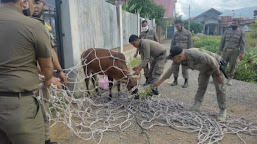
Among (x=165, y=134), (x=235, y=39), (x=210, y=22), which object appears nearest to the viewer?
(x=165, y=134)

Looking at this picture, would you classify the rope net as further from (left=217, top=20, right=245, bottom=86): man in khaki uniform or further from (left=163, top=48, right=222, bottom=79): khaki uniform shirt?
(left=217, top=20, right=245, bottom=86): man in khaki uniform

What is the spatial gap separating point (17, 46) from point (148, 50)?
3.23m

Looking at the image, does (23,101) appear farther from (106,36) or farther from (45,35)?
(106,36)

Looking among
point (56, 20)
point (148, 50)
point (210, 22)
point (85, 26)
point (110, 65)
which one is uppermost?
point (210, 22)

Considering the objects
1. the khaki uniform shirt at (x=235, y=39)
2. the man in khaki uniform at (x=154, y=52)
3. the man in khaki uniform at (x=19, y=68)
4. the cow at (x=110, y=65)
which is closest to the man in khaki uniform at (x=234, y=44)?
the khaki uniform shirt at (x=235, y=39)

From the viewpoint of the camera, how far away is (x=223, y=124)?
3480mm

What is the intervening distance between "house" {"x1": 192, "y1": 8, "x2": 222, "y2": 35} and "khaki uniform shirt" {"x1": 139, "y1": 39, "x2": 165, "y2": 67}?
123 feet

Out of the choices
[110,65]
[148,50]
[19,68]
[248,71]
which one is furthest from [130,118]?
[248,71]

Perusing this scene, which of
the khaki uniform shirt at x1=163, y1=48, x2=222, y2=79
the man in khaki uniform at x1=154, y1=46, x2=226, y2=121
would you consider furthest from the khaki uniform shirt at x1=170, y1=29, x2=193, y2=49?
the khaki uniform shirt at x1=163, y1=48, x2=222, y2=79

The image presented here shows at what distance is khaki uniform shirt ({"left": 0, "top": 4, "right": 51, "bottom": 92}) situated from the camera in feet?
5.12

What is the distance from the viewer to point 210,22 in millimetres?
40281

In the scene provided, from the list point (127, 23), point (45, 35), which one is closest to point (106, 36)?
point (127, 23)

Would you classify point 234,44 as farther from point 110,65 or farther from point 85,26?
point 85,26

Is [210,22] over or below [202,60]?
over
